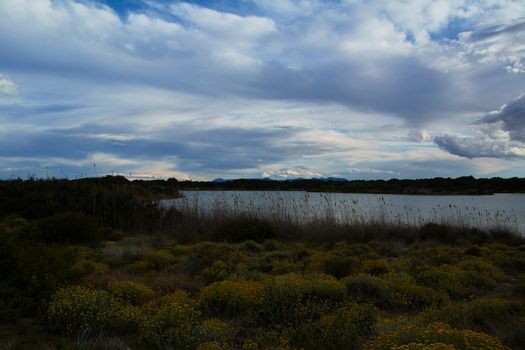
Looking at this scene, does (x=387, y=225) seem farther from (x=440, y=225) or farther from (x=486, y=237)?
(x=486, y=237)

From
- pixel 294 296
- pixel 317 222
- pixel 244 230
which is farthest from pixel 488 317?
pixel 317 222

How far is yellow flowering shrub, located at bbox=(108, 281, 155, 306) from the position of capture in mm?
6262

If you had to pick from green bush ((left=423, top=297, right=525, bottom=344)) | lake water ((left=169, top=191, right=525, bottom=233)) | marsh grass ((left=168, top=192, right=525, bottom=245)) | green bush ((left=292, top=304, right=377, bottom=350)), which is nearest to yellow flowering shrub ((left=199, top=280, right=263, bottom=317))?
green bush ((left=292, top=304, right=377, bottom=350))

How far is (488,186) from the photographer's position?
1785 inches

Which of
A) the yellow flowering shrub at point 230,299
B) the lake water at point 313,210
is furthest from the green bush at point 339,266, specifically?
the lake water at point 313,210

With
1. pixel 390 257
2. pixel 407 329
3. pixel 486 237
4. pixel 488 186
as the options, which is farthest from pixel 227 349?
pixel 488 186

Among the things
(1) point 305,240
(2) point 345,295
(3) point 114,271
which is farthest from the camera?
(1) point 305,240

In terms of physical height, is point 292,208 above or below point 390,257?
above

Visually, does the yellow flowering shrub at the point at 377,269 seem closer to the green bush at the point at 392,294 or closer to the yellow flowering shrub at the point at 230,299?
the green bush at the point at 392,294

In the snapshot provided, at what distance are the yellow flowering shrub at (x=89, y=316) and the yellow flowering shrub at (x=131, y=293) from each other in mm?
855

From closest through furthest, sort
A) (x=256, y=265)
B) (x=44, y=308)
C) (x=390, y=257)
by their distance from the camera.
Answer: (x=44, y=308) → (x=256, y=265) → (x=390, y=257)

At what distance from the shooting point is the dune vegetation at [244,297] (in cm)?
460

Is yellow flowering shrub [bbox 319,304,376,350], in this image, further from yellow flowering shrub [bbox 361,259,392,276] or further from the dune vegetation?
yellow flowering shrub [bbox 361,259,392,276]

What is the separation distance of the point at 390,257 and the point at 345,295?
214 inches
